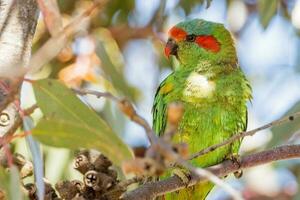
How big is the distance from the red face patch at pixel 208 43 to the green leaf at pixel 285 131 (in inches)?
27.7

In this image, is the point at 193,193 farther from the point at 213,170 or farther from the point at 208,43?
the point at 208,43

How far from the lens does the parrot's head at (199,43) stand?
2787 millimetres

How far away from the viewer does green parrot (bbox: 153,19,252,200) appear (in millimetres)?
2404

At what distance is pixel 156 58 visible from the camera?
11.7 feet

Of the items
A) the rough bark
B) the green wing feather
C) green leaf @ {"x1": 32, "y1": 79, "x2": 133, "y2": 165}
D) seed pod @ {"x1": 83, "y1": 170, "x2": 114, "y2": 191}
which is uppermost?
the rough bark

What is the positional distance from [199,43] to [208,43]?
37 millimetres

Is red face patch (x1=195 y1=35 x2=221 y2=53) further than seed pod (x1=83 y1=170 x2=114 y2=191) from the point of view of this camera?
Yes

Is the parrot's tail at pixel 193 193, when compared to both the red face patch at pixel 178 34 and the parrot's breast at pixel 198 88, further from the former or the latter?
the red face patch at pixel 178 34

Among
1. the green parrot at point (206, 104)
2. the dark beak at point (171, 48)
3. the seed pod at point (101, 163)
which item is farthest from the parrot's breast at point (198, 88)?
the seed pod at point (101, 163)

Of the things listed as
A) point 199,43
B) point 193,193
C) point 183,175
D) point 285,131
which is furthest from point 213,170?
point 199,43

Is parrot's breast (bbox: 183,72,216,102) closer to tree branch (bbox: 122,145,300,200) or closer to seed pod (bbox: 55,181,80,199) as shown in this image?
tree branch (bbox: 122,145,300,200)

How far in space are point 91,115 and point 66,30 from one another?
0.31 m

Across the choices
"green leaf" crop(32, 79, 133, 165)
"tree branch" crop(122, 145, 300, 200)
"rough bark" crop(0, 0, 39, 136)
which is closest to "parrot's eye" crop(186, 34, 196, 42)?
"tree branch" crop(122, 145, 300, 200)

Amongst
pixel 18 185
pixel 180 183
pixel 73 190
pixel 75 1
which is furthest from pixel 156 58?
pixel 18 185
